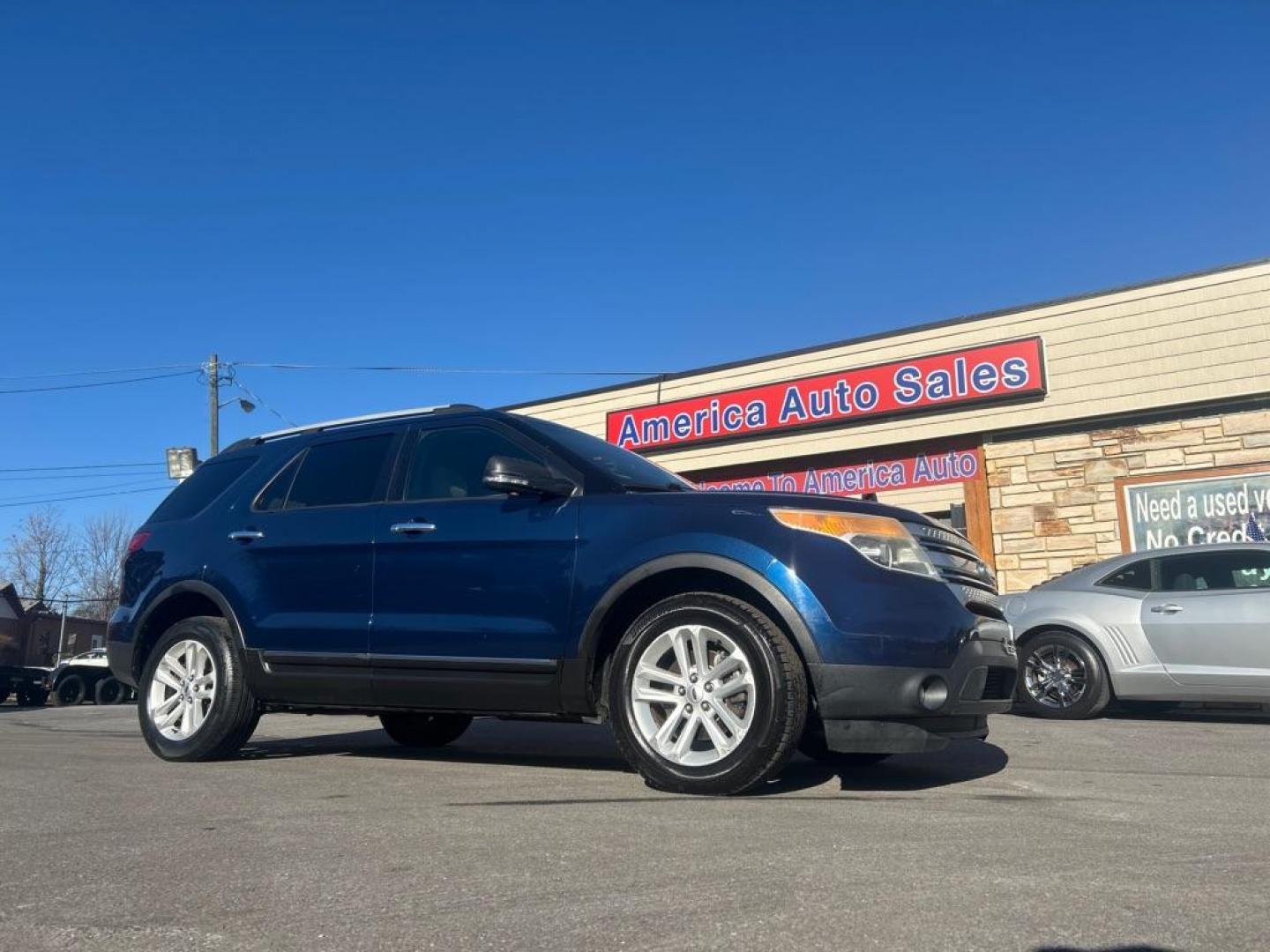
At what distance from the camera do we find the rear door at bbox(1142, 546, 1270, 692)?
24.5 feet

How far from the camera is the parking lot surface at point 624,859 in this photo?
2322mm

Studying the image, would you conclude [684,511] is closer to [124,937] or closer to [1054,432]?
[124,937]

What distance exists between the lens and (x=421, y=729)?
255 inches

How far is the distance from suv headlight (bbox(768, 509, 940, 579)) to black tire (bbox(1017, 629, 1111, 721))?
422 cm

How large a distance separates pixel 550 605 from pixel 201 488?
266 cm

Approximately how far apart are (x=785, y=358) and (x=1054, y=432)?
403 centimetres

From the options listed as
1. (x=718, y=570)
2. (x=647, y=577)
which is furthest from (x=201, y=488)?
(x=718, y=570)

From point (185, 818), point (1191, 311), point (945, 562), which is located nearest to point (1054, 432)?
point (1191, 311)

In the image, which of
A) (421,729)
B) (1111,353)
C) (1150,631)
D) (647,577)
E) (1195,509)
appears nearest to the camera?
(647,577)

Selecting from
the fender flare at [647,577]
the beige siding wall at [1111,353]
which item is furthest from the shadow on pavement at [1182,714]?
the beige siding wall at [1111,353]

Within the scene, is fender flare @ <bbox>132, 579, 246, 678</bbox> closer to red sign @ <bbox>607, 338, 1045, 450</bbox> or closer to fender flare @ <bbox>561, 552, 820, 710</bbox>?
fender flare @ <bbox>561, 552, 820, 710</bbox>

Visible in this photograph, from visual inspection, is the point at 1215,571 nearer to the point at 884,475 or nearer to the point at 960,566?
the point at 960,566

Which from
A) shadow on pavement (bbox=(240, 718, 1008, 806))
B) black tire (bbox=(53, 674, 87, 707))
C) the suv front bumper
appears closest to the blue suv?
the suv front bumper

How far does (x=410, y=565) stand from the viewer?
16.4ft
